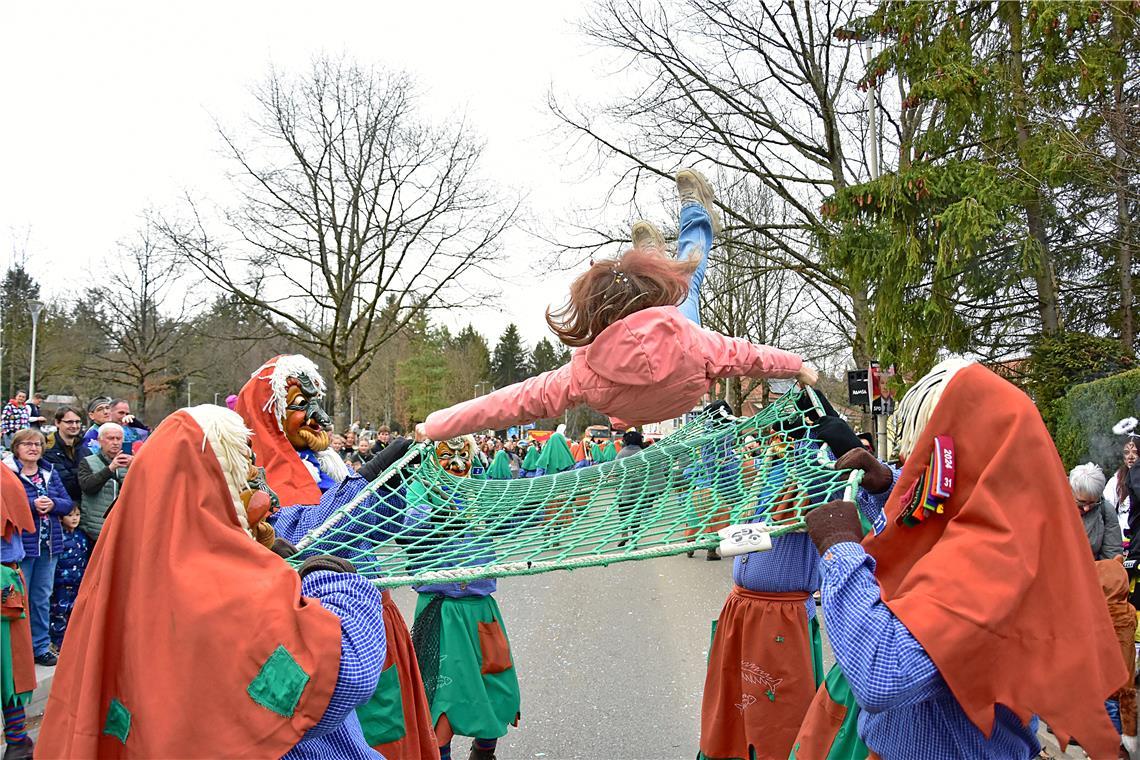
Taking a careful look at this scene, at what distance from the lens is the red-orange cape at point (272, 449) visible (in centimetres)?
323

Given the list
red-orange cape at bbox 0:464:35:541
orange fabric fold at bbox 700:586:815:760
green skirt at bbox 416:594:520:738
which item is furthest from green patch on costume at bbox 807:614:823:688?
red-orange cape at bbox 0:464:35:541

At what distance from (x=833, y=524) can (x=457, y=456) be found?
2.58 metres

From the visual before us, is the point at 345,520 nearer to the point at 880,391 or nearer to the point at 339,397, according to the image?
the point at 880,391

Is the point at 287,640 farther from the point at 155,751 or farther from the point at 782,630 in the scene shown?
the point at 782,630

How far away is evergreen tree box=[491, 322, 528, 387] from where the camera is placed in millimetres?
76562

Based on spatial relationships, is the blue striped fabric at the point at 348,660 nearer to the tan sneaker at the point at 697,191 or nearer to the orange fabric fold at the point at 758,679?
the orange fabric fold at the point at 758,679

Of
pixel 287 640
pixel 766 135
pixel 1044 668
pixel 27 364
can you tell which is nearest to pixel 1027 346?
pixel 766 135

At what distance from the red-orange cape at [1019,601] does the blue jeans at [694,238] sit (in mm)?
1734

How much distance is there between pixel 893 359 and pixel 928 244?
6.55 feet

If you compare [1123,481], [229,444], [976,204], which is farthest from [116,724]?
[976,204]

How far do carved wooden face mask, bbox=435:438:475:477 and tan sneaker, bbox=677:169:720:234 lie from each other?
66.4 inches

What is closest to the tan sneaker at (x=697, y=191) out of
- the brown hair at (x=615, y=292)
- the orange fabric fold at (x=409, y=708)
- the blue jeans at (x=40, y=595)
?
the brown hair at (x=615, y=292)

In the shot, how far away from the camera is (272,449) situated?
3.32m

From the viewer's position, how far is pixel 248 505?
6.96ft
